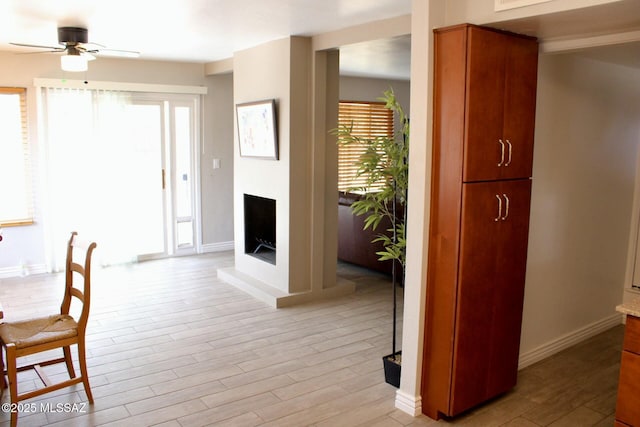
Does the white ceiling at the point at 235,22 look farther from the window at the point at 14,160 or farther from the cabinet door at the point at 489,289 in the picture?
the cabinet door at the point at 489,289

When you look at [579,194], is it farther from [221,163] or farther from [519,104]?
[221,163]

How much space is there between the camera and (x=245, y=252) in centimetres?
558

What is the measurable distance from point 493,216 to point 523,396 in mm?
1192

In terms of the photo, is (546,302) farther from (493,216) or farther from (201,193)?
(201,193)

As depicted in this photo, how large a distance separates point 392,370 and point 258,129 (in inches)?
109

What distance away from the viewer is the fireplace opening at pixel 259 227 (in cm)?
541

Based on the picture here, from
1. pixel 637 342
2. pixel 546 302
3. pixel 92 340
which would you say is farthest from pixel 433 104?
pixel 92 340

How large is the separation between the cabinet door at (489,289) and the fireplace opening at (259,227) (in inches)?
110

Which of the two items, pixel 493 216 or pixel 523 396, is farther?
pixel 523 396

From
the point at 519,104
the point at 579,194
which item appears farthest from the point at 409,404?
the point at 579,194

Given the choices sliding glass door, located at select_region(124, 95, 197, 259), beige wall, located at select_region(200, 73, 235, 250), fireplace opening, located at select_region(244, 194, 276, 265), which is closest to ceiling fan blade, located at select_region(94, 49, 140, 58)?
sliding glass door, located at select_region(124, 95, 197, 259)

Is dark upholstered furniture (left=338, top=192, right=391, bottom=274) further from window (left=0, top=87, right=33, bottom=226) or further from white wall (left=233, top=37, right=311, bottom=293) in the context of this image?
window (left=0, top=87, right=33, bottom=226)

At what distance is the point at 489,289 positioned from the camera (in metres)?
2.91

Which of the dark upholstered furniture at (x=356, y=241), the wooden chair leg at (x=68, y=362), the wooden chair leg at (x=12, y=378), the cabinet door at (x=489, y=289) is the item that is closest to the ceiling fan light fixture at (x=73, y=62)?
the wooden chair leg at (x=68, y=362)
